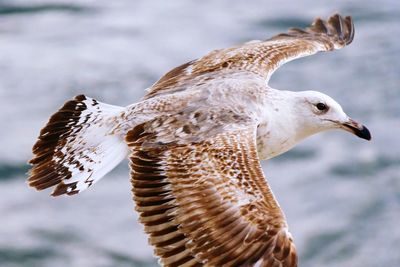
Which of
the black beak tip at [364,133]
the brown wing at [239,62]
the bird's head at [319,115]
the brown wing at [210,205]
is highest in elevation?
the brown wing at [239,62]

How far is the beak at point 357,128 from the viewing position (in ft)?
28.2

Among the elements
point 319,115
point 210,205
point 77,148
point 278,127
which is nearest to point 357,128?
point 319,115

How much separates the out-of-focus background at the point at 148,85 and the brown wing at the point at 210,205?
5.66m

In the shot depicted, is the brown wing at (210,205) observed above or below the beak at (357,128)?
below

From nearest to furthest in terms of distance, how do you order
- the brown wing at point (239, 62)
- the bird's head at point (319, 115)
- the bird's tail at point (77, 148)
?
the bird's tail at point (77, 148) < the bird's head at point (319, 115) < the brown wing at point (239, 62)

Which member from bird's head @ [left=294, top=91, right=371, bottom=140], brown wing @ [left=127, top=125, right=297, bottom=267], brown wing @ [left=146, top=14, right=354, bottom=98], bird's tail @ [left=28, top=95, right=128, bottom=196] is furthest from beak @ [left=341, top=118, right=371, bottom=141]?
bird's tail @ [left=28, top=95, right=128, bottom=196]

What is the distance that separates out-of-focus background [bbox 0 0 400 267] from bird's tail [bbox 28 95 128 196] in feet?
15.2

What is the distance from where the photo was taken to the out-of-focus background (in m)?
13.5

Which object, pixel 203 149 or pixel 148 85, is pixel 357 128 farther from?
pixel 148 85

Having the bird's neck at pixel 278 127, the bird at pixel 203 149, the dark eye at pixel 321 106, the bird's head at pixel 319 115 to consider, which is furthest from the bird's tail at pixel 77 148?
the dark eye at pixel 321 106

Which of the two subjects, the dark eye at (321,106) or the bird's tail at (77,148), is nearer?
the bird's tail at (77,148)

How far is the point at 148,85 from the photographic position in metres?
16.4

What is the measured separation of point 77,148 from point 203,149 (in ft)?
4.11

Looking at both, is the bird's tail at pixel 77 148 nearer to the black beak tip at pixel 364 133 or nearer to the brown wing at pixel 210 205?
→ the brown wing at pixel 210 205
